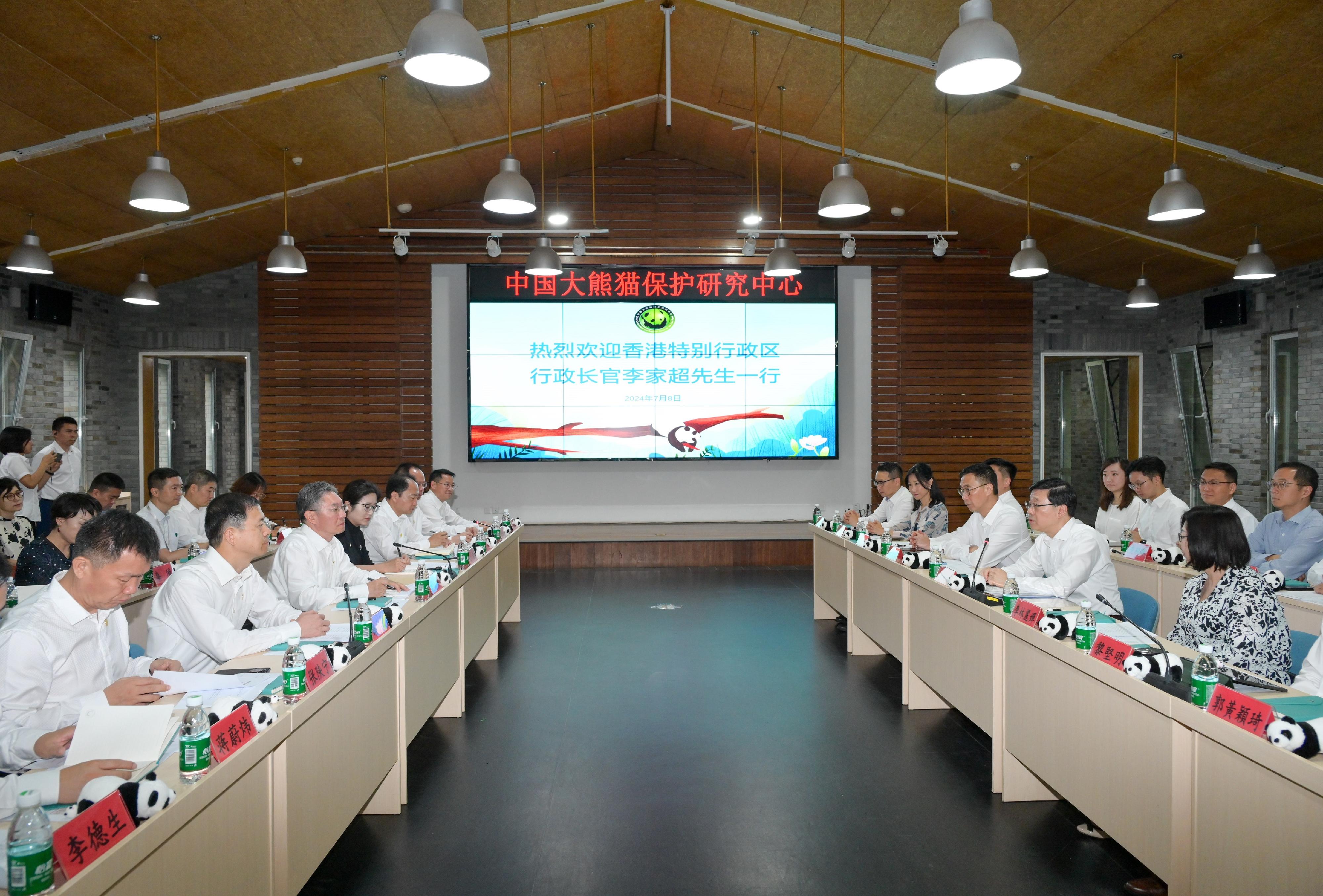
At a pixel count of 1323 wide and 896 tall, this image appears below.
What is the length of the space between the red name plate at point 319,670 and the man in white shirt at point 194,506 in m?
4.21

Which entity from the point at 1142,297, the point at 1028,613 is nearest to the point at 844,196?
the point at 1028,613

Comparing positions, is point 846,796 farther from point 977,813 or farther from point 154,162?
point 154,162

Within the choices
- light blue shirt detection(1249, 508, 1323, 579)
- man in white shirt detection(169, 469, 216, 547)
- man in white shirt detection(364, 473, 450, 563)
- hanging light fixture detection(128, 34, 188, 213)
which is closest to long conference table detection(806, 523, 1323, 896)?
light blue shirt detection(1249, 508, 1323, 579)

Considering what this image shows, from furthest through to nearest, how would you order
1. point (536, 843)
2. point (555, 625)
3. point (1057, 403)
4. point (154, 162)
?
point (1057, 403) < point (555, 625) < point (154, 162) < point (536, 843)

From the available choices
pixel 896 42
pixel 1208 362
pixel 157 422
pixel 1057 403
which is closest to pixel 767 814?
pixel 896 42

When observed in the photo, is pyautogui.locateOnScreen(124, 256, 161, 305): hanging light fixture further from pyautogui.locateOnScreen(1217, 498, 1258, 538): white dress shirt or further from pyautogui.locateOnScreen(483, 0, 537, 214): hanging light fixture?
pyautogui.locateOnScreen(1217, 498, 1258, 538): white dress shirt

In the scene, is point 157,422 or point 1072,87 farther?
point 157,422

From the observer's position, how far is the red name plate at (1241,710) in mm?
1913

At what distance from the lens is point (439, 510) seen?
7.28m

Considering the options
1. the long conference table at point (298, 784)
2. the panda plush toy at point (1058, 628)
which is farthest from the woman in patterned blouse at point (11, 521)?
the panda plush toy at point (1058, 628)

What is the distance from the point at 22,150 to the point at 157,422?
4668 mm

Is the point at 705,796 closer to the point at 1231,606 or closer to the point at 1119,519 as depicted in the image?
the point at 1231,606

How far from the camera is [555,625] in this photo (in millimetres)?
6512

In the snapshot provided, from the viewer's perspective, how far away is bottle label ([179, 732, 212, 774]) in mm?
1723
